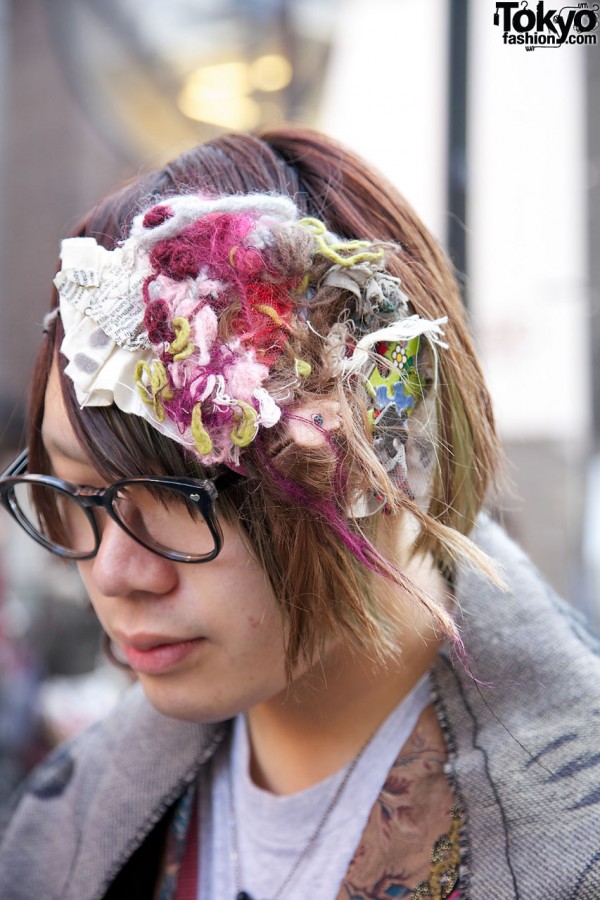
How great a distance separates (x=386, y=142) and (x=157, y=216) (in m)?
3.83

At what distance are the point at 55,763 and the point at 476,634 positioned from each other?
44.0 inches

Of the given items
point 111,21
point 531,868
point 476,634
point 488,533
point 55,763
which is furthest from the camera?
point 111,21

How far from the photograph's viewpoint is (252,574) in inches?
46.3

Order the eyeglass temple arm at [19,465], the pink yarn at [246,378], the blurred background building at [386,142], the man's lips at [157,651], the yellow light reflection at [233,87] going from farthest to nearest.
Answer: the yellow light reflection at [233,87] < the blurred background building at [386,142] < the eyeglass temple arm at [19,465] < the man's lips at [157,651] < the pink yarn at [246,378]

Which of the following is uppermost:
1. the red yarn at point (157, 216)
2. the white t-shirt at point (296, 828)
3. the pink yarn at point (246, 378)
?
the red yarn at point (157, 216)

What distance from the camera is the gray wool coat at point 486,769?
1.09m

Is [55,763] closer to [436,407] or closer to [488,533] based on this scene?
[488,533]

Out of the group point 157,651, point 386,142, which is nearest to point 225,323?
point 157,651

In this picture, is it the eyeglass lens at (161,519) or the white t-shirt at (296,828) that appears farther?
the white t-shirt at (296,828)

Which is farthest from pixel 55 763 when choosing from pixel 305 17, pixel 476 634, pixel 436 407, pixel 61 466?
pixel 305 17

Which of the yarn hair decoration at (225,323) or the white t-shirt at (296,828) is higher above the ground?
the yarn hair decoration at (225,323)

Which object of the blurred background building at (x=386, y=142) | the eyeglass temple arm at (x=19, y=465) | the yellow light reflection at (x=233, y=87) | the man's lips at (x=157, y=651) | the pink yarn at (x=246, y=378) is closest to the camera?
the pink yarn at (x=246, y=378)

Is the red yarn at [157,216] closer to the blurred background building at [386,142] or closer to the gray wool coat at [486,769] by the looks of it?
the gray wool coat at [486,769]

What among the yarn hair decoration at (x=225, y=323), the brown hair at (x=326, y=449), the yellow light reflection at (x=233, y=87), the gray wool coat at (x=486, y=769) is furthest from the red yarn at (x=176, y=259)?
the yellow light reflection at (x=233, y=87)
